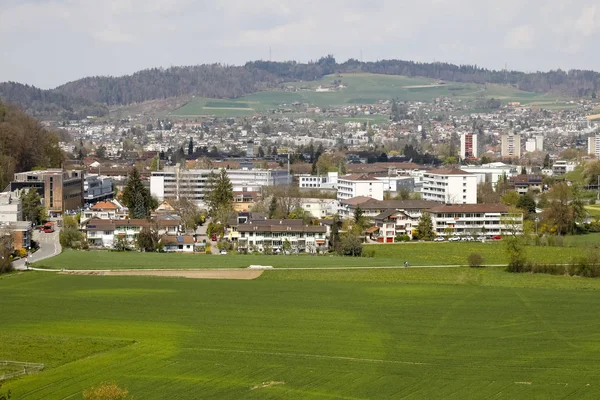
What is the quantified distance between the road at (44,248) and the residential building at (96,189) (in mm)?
12344

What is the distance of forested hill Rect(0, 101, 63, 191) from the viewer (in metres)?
58.2

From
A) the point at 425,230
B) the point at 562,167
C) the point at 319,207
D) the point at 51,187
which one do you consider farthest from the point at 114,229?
the point at 562,167

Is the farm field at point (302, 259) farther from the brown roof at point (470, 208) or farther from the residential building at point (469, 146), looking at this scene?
the residential building at point (469, 146)

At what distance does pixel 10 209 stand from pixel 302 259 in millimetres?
12834

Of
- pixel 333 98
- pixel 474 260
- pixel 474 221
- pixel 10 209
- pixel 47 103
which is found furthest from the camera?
pixel 333 98

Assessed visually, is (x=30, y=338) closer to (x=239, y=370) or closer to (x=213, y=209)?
(x=239, y=370)

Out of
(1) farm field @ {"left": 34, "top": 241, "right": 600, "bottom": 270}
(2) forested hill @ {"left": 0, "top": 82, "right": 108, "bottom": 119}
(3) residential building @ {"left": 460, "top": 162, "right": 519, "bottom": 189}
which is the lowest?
(1) farm field @ {"left": 34, "top": 241, "right": 600, "bottom": 270}

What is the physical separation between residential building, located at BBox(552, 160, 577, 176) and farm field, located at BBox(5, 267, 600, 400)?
4434cm

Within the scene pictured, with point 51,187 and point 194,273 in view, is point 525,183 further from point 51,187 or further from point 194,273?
point 194,273

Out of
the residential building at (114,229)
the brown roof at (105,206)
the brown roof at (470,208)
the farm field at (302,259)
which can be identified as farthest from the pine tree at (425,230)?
the brown roof at (105,206)

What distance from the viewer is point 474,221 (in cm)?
4638

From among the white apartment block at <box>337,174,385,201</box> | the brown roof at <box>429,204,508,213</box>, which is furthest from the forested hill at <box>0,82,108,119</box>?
the brown roof at <box>429,204,508,213</box>

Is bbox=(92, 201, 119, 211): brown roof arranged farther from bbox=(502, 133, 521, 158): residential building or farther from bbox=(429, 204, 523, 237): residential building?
bbox=(502, 133, 521, 158): residential building

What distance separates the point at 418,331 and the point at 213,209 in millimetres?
27068
